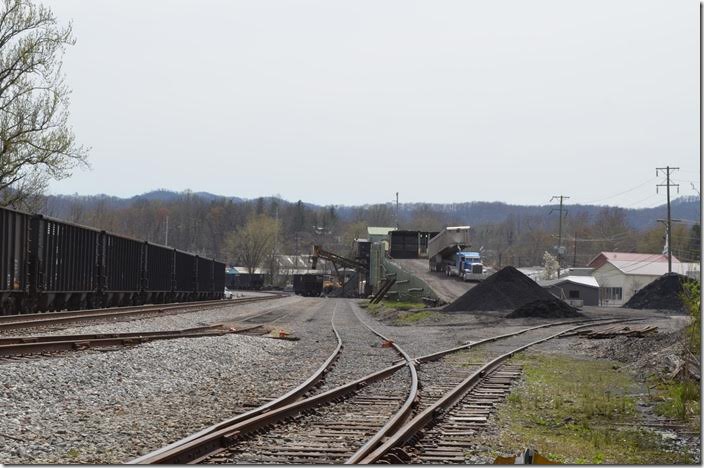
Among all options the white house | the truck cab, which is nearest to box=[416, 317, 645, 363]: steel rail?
the truck cab

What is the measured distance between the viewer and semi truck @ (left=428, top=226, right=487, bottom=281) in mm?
61719

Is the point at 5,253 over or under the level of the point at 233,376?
over

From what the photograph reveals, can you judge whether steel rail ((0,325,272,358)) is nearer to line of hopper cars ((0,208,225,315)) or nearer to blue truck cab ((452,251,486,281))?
line of hopper cars ((0,208,225,315))

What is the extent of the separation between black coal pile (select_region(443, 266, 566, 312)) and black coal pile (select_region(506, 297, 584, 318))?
148 cm

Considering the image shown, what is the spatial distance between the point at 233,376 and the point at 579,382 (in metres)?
6.24

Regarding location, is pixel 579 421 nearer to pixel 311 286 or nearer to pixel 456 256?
pixel 456 256

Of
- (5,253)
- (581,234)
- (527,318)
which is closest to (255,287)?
(581,234)

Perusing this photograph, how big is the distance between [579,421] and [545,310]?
1158 inches

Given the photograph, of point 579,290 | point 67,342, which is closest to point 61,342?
point 67,342

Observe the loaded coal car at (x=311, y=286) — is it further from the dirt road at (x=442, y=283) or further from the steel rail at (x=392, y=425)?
the steel rail at (x=392, y=425)

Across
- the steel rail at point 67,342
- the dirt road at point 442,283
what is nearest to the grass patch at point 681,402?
the steel rail at point 67,342

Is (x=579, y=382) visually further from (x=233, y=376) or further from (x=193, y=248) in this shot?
(x=193, y=248)

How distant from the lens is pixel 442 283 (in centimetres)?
6056

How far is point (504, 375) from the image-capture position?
15.5 metres
